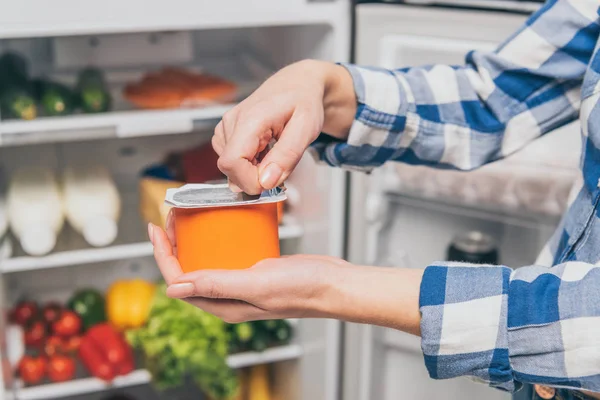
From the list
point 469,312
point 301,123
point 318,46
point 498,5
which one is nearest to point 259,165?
point 301,123

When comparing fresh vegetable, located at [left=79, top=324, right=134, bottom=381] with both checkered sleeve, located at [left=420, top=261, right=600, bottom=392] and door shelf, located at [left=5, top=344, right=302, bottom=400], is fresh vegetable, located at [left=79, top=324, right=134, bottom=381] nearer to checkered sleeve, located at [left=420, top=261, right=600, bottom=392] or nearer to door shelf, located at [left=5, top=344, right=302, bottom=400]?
door shelf, located at [left=5, top=344, right=302, bottom=400]

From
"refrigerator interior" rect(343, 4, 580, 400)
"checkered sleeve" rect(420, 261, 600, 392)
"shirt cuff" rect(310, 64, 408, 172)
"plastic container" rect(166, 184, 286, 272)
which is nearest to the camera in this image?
"checkered sleeve" rect(420, 261, 600, 392)

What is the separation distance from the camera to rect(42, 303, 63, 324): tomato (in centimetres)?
154

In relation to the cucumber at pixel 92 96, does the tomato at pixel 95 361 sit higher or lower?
lower

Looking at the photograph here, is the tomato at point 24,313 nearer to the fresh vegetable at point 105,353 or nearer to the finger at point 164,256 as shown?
the fresh vegetable at point 105,353

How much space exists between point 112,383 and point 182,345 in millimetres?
180

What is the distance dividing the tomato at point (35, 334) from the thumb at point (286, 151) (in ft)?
3.21

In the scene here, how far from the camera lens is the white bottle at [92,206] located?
4.69 feet

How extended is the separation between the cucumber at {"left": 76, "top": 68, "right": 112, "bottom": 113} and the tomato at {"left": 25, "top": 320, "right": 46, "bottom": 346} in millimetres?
481

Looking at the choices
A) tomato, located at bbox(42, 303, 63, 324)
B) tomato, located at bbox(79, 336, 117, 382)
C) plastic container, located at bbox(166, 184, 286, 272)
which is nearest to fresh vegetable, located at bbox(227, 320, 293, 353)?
tomato, located at bbox(79, 336, 117, 382)

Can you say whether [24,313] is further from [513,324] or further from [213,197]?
[513,324]

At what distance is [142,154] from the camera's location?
5.72 feet

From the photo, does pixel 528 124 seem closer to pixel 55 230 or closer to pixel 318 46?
pixel 318 46

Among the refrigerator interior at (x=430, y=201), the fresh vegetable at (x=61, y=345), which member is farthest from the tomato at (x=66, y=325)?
the refrigerator interior at (x=430, y=201)
